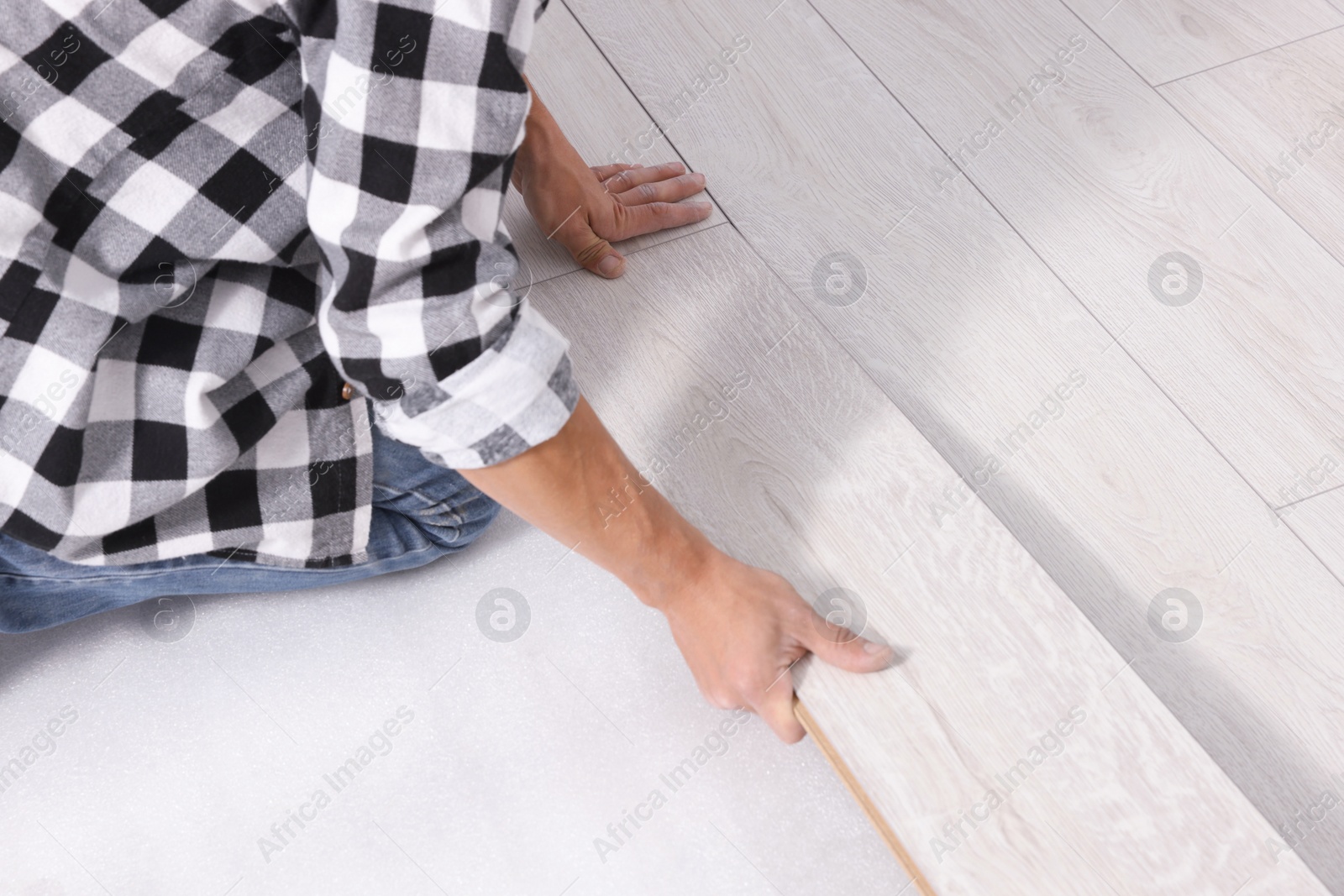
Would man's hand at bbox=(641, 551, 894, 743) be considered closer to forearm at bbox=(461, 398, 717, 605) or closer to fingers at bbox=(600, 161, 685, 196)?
forearm at bbox=(461, 398, 717, 605)

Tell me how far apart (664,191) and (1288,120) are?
33.7 inches

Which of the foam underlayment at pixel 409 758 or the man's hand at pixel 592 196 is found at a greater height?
the man's hand at pixel 592 196

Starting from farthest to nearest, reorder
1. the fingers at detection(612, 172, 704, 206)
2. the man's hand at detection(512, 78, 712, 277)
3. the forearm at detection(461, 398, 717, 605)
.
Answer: the fingers at detection(612, 172, 704, 206) < the man's hand at detection(512, 78, 712, 277) < the forearm at detection(461, 398, 717, 605)

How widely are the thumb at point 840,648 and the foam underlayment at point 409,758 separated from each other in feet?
0.42

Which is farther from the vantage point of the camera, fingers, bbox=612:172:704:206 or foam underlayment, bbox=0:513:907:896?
fingers, bbox=612:172:704:206

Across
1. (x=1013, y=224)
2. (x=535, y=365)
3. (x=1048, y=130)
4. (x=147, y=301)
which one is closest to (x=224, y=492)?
(x=147, y=301)

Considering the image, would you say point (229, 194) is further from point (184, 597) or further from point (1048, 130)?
point (1048, 130)

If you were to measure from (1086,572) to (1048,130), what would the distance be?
0.64 m

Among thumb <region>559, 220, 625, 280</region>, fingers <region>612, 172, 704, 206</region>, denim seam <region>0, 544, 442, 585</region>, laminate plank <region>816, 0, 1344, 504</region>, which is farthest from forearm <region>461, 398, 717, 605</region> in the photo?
laminate plank <region>816, 0, 1344, 504</region>

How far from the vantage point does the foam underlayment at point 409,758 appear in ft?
2.90

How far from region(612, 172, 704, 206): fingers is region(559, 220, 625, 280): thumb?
0.08 meters

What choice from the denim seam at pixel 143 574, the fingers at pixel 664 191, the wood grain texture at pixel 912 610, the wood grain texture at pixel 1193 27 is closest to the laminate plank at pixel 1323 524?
the wood grain texture at pixel 912 610

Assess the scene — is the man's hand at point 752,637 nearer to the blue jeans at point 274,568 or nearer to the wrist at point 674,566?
the wrist at point 674,566

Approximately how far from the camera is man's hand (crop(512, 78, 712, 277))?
42.4 inches
